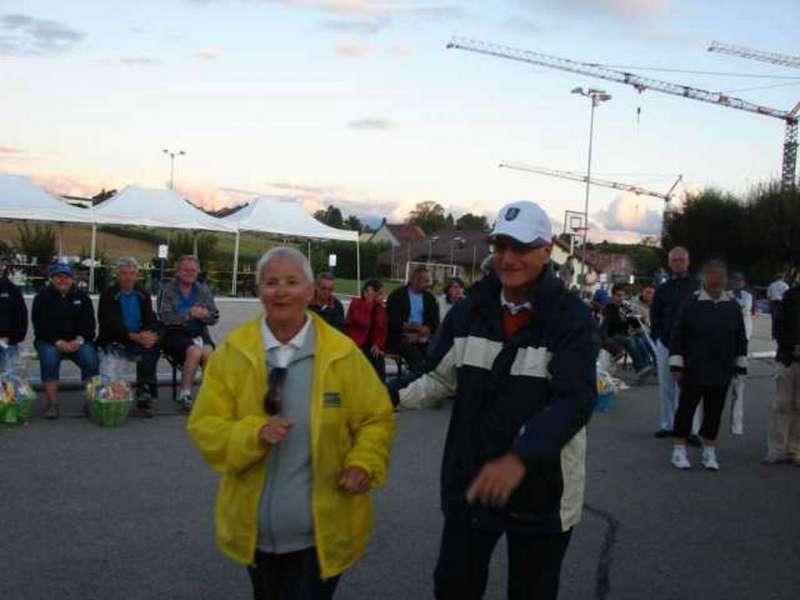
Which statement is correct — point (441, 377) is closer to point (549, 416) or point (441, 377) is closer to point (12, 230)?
point (549, 416)

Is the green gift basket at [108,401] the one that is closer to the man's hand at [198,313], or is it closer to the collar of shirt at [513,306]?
the man's hand at [198,313]

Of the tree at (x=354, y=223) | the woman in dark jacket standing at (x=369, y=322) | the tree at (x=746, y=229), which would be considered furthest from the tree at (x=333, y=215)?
the woman in dark jacket standing at (x=369, y=322)

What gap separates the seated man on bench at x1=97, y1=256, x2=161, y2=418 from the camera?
30.2 feet

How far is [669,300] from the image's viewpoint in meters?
8.89

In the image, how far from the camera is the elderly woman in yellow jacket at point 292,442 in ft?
9.63

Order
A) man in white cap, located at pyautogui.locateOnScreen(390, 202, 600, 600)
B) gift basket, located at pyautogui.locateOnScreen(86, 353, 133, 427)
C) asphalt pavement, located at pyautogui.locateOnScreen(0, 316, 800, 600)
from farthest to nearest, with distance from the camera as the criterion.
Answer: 1. gift basket, located at pyautogui.locateOnScreen(86, 353, 133, 427)
2. asphalt pavement, located at pyautogui.locateOnScreen(0, 316, 800, 600)
3. man in white cap, located at pyautogui.locateOnScreen(390, 202, 600, 600)

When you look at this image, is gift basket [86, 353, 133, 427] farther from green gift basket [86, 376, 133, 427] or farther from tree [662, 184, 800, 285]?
tree [662, 184, 800, 285]

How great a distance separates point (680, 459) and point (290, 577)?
5.54 m

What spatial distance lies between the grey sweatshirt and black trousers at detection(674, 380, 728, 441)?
5436mm

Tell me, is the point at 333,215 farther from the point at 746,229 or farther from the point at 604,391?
the point at 604,391

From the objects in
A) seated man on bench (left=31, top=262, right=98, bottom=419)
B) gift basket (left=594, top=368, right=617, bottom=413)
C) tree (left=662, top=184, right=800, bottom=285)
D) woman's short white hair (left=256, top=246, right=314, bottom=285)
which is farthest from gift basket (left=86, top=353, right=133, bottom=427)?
tree (left=662, top=184, right=800, bottom=285)

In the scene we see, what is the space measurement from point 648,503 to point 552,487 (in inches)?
155

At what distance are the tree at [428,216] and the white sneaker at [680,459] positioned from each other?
138 metres

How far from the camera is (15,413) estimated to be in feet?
26.8
